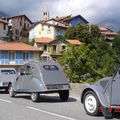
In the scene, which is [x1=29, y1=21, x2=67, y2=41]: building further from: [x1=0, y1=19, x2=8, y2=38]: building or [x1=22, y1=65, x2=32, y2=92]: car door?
[x1=22, y1=65, x2=32, y2=92]: car door

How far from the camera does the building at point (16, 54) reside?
83.3m

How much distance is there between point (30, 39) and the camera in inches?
4390

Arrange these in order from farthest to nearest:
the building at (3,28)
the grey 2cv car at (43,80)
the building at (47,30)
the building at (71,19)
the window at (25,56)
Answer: the building at (71,19)
the building at (47,30)
the building at (3,28)
the window at (25,56)
the grey 2cv car at (43,80)

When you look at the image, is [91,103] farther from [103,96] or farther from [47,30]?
[47,30]

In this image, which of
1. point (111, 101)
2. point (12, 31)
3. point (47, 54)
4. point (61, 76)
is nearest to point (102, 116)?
point (111, 101)

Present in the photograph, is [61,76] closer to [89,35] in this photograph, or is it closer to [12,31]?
[89,35]

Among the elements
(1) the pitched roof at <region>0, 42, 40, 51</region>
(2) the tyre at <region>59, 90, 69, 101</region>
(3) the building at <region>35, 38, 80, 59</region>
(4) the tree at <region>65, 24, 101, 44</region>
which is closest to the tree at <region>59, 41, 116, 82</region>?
(2) the tyre at <region>59, 90, 69, 101</region>

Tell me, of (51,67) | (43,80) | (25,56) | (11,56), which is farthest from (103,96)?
(25,56)

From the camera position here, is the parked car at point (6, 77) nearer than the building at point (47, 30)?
Yes

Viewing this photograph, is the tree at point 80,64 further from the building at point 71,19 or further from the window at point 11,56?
the building at point 71,19

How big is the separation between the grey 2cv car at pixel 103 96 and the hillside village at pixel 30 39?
4809cm

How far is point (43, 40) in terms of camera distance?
96938 mm

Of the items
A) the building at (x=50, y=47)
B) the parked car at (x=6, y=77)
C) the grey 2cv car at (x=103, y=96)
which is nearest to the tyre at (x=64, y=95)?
the parked car at (x=6, y=77)

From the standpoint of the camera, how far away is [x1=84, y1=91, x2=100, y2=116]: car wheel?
12404 mm
